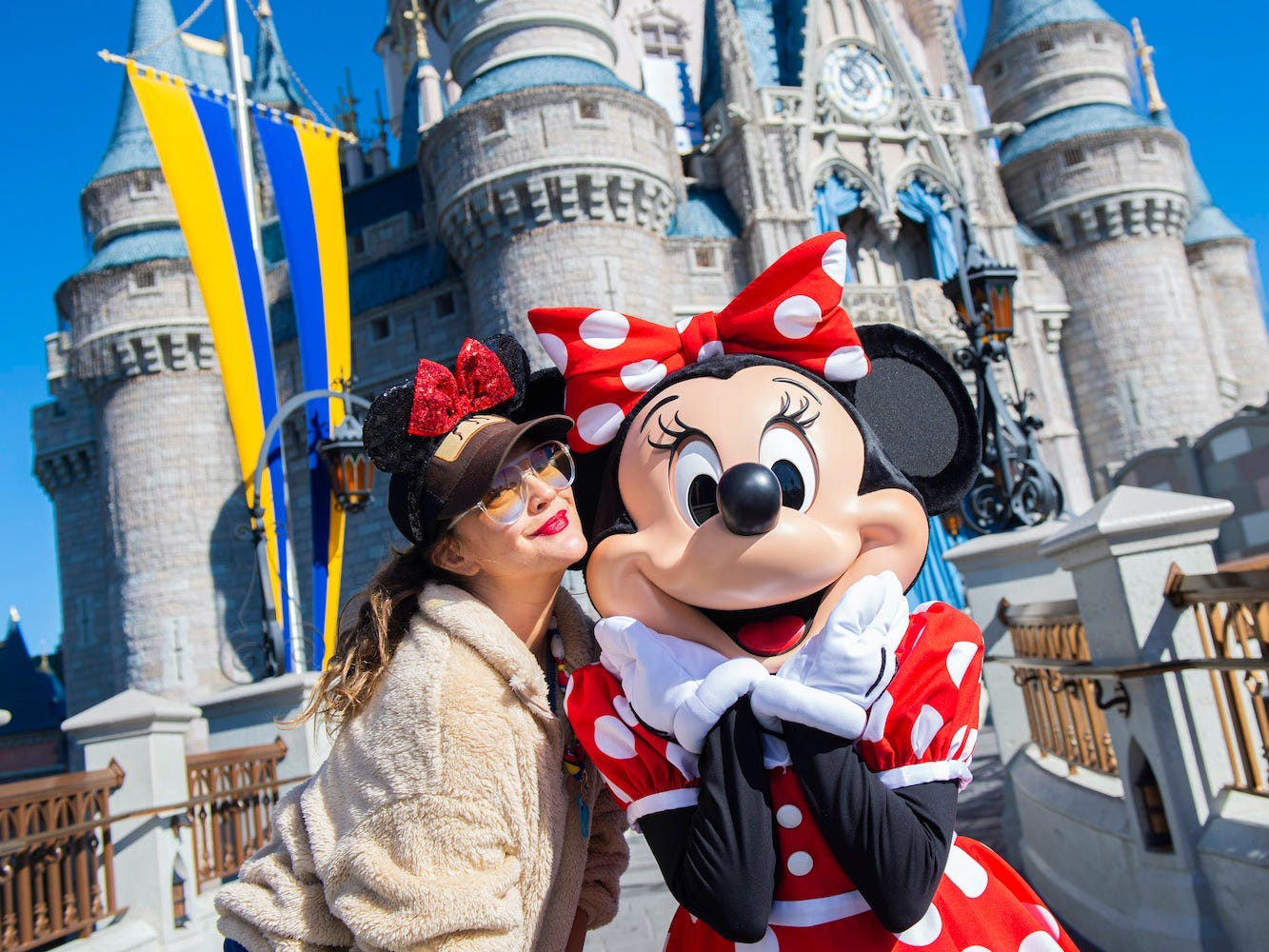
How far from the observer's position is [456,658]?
6.26 feet

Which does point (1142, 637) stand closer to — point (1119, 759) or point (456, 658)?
point (1119, 759)

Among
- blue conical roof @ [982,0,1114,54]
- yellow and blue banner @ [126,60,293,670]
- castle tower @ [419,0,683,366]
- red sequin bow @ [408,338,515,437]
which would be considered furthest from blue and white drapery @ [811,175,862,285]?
red sequin bow @ [408,338,515,437]

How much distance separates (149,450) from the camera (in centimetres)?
1675

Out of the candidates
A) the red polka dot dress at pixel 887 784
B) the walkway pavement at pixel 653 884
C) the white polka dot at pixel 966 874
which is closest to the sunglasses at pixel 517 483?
the red polka dot dress at pixel 887 784

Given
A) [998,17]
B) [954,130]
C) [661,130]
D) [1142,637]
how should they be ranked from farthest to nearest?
[998,17] → [954,130] → [661,130] → [1142,637]

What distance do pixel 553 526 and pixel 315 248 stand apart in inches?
386

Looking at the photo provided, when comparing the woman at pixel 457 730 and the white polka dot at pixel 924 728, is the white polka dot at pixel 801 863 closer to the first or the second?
the white polka dot at pixel 924 728

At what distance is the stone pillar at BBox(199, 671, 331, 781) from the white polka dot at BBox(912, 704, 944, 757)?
5.44 meters

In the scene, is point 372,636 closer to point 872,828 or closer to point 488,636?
point 488,636

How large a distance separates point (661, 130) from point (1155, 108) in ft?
42.3

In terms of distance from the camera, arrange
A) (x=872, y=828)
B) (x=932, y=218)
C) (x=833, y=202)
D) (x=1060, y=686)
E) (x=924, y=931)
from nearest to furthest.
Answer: (x=872, y=828) → (x=924, y=931) → (x=1060, y=686) → (x=833, y=202) → (x=932, y=218)

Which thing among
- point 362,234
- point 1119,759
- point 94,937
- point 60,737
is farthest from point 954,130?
point 60,737

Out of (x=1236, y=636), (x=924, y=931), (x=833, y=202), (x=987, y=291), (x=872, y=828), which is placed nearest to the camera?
(x=872, y=828)

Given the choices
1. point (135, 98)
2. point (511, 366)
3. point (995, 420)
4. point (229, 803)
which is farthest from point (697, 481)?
point (135, 98)
